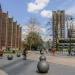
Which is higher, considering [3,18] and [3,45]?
[3,18]

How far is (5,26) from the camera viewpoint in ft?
386

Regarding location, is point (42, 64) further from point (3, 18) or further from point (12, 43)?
point (12, 43)

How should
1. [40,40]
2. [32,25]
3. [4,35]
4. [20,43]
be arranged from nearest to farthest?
[32,25]
[4,35]
[40,40]
[20,43]

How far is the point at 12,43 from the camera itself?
13012 centimetres

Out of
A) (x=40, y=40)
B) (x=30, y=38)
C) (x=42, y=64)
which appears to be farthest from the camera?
(x=40, y=40)

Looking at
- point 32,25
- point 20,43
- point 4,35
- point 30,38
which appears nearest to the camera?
point 32,25

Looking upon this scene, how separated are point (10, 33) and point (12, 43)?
487 centimetres

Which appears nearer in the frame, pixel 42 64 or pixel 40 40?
pixel 42 64

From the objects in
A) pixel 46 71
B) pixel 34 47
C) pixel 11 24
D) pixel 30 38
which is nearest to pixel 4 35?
pixel 30 38

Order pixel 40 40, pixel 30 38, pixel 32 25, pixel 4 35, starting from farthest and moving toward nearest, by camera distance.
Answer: pixel 40 40, pixel 30 38, pixel 4 35, pixel 32 25

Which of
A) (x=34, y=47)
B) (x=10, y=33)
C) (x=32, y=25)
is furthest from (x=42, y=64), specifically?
(x=34, y=47)

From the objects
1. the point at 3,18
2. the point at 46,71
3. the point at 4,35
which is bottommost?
the point at 46,71

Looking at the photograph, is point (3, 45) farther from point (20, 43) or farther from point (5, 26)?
point (20, 43)

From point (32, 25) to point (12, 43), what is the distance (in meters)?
28.6
